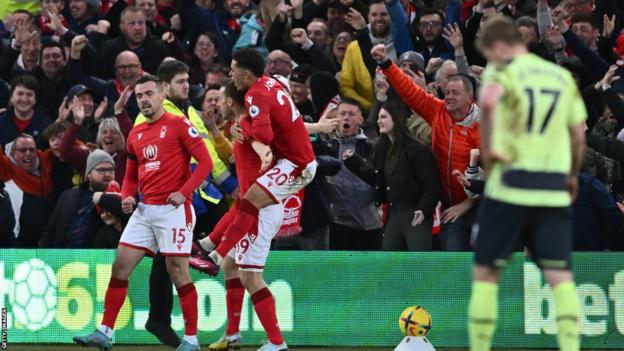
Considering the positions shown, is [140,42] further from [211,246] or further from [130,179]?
[211,246]

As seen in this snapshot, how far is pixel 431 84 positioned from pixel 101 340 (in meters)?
5.16

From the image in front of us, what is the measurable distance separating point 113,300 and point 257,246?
138 centimetres

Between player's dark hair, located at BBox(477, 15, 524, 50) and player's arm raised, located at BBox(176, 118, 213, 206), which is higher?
player's dark hair, located at BBox(477, 15, 524, 50)

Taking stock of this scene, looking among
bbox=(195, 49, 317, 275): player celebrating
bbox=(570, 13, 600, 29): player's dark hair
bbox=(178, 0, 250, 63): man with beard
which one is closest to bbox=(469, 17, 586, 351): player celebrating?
bbox=(195, 49, 317, 275): player celebrating

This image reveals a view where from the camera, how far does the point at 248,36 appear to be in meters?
17.5

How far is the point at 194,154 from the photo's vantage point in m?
12.2

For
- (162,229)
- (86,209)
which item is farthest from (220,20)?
(162,229)

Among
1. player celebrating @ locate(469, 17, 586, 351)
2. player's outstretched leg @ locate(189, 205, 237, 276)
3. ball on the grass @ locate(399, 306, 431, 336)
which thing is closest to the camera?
player celebrating @ locate(469, 17, 586, 351)

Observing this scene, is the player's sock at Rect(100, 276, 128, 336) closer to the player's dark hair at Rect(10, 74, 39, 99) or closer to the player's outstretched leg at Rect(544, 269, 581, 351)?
the player's dark hair at Rect(10, 74, 39, 99)

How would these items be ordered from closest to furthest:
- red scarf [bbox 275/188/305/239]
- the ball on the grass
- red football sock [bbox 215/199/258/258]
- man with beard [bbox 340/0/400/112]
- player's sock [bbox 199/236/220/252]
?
the ball on the grass < red football sock [bbox 215/199/258/258] < player's sock [bbox 199/236/220/252] < red scarf [bbox 275/188/305/239] < man with beard [bbox 340/0/400/112]

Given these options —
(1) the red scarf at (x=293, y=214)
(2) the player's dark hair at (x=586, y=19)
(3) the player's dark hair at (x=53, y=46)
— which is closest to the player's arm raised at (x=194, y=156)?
(1) the red scarf at (x=293, y=214)

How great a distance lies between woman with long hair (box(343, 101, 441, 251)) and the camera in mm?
13547

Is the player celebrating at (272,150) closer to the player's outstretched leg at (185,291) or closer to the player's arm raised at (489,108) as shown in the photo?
the player's outstretched leg at (185,291)

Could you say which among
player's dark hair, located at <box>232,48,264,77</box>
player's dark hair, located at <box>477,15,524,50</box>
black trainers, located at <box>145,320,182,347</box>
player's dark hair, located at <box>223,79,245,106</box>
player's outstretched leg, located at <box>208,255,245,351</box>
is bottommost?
black trainers, located at <box>145,320,182,347</box>
